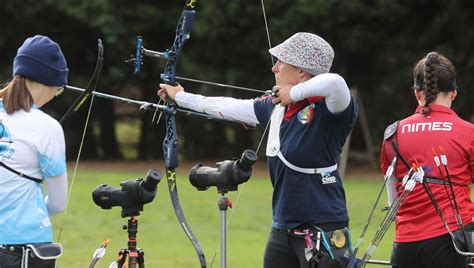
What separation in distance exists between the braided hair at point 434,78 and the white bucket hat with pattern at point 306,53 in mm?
528

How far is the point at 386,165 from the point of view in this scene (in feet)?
17.6

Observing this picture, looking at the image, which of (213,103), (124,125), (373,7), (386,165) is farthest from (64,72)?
(124,125)

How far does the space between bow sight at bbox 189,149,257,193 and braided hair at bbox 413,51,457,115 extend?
947mm

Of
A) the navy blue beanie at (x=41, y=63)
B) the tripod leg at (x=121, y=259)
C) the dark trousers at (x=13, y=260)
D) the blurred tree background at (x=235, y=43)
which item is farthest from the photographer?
the blurred tree background at (x=235, y=43)

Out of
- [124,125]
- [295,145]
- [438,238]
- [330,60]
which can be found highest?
[330,60]

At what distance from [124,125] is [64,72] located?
2287cm

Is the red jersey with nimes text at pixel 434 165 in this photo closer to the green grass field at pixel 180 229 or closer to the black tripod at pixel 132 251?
the black tripod at pixel 132 251

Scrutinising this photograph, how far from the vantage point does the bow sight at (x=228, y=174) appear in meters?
4.92

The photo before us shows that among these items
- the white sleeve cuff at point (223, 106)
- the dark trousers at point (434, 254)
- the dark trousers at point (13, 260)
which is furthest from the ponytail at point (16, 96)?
the dark trousers at point (434, 254)

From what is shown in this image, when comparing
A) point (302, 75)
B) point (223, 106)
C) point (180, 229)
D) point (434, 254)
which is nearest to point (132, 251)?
point (223, 106)

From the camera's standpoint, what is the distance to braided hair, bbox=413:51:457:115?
5.14 metres

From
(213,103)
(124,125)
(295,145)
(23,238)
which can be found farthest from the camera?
(124,125)

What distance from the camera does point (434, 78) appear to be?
16.8 feet

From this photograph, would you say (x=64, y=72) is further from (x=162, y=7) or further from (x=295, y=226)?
(x=162, y=7)
